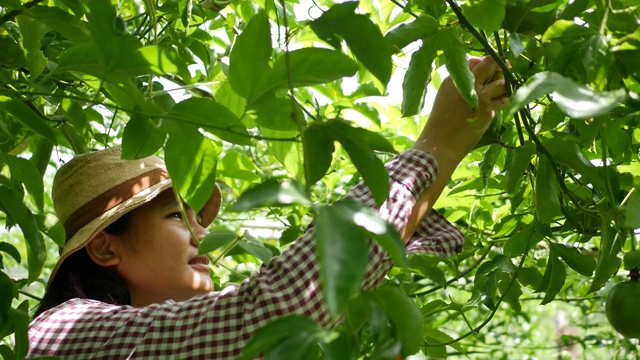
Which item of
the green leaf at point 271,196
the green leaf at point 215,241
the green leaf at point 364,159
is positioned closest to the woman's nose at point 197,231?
the green leaf at point 215,241

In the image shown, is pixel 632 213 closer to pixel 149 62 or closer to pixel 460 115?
pixel 460 115

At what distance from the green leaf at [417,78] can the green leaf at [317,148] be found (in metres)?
0.23

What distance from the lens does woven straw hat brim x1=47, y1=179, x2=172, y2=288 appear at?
141 cm

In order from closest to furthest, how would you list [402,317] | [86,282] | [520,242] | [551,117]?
[402,317] → [551,117] → [520,242] → [86,282]

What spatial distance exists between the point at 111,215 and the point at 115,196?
46 millimetres

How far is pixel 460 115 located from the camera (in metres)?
1.08

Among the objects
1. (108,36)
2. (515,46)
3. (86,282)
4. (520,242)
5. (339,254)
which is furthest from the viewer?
(86,282)

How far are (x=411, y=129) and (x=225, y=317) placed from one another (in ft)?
2.86

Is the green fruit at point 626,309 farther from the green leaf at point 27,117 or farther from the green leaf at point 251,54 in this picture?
the green leaf at point 27,117

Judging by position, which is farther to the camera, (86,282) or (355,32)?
(86,282)

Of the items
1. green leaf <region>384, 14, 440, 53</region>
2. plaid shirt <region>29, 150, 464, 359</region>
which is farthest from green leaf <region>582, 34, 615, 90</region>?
plaid shirt <region>29, 150, 464, 359</region>

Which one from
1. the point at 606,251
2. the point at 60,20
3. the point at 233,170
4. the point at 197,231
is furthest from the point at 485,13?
the point at 233,170

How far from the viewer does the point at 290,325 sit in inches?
24.7

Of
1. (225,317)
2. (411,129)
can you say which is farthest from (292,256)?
(411,129)
